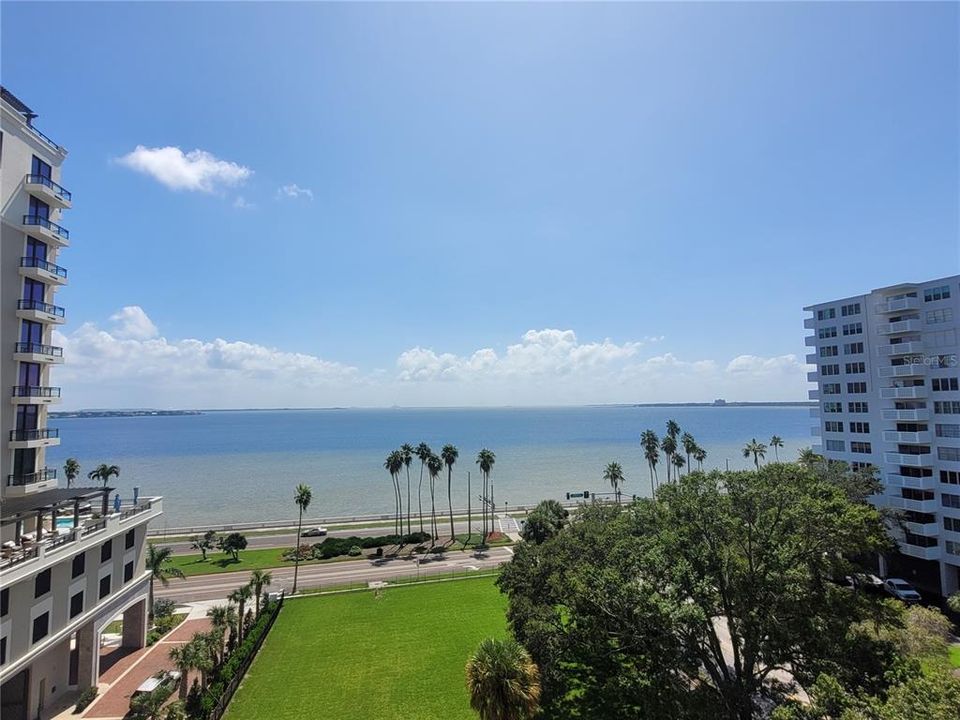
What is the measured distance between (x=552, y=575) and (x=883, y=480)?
4305cm

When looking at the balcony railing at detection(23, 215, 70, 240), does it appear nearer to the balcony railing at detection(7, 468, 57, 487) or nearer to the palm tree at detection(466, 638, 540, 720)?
the balcony railing at detection(7, 468, 57, 487)

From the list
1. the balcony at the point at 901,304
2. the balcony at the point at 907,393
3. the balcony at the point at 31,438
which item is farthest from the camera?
the balcony at the point at 901,304

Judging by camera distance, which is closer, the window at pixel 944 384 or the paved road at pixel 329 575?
the window at pixel 944 384

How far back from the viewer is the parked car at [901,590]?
4034 centimetres

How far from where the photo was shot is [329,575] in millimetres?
51000

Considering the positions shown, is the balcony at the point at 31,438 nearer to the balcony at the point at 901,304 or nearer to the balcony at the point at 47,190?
the balcony at the point at 47,190

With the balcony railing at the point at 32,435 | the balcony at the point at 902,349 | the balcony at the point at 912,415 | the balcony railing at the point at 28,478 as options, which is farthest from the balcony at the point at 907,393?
the balcony railing at the point at 32,435

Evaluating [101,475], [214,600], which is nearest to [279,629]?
[214,600]

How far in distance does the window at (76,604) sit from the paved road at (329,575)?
19.3 metres

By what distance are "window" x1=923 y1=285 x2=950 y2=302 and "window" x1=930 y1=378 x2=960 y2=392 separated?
301 inches

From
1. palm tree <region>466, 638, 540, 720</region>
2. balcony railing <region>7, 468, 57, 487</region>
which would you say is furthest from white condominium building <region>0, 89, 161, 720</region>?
palm tree <region>466, 638, 540, 720</region>

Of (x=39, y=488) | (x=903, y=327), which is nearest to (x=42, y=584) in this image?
(x=39, y=488)

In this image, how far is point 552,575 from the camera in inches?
1011

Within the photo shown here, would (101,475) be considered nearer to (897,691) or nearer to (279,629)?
(279,629)
